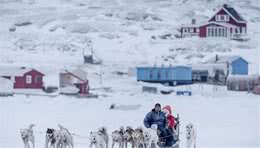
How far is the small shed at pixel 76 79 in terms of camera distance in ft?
39.2

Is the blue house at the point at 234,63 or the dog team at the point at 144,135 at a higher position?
the blue house at the point at 234,63

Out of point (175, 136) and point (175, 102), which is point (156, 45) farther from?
point (175, 136)

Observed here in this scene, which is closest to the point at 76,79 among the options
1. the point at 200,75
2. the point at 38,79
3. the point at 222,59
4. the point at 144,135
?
the point at 38,79

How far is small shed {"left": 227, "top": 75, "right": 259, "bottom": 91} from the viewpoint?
12.0 metres

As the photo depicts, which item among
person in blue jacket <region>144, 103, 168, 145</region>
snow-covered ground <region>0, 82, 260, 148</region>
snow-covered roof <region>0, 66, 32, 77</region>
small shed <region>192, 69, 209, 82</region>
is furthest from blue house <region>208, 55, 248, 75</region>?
person in blue jacket <region>144, 103, 168, 145</region>

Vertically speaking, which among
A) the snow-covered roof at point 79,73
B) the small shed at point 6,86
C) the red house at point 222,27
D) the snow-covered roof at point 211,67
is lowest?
the small shed at point 6,86

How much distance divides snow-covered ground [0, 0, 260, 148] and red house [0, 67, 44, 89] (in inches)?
3.4

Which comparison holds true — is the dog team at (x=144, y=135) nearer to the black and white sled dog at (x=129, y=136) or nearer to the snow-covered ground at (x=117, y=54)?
the black and white sled dog at (x=129, y=136)

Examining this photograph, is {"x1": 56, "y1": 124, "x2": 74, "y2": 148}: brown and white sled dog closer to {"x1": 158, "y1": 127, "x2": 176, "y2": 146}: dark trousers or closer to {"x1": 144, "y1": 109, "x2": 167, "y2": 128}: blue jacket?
{"x1": 144, "y1": 109, "x2": 167, "y2": 128}: blue jacket

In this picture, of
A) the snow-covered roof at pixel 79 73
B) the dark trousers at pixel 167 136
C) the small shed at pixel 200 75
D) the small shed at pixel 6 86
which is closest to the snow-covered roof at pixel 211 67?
the small shed at pixel 200 75

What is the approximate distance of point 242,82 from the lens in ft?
39.5

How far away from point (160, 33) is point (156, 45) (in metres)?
0.17

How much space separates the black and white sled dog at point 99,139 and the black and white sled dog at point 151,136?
0.53 m

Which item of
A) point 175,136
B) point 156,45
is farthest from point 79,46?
point 175,136
